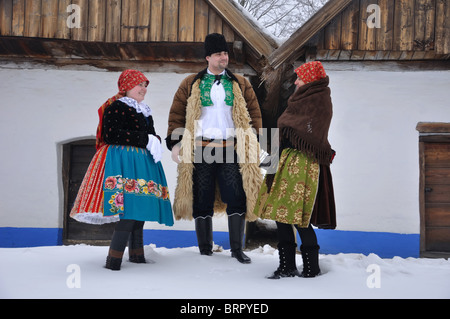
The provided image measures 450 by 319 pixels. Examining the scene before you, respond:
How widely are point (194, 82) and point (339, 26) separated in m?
2.70

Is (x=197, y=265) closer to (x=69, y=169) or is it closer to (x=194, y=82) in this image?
(x=194, y=82)

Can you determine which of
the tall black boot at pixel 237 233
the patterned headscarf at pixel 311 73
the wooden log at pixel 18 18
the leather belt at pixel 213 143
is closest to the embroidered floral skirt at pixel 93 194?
the leather belt at pixel 213 143

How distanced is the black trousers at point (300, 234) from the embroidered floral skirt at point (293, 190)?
8 centimetres

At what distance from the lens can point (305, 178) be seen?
3.13 metres

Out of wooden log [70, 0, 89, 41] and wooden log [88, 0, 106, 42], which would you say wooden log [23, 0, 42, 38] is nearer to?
wooden log [70, 0, 89, 41]

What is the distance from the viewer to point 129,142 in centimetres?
340

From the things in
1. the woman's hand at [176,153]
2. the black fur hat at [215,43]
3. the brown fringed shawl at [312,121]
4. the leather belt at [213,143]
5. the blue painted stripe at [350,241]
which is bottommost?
the blue painted stripe at [350,241]

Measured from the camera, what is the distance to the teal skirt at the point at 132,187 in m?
3.27

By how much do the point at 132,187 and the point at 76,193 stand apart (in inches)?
123

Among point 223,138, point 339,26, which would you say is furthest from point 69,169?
point 339,26

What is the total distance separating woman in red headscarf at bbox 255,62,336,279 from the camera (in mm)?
3113

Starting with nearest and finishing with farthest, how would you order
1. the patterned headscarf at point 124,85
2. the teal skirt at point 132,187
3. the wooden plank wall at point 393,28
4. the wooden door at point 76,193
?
the teal skirt at point 132,187, the patterned headscarf at point 124,85, the wooden plank wall at point 393,28, the wooden door at point 76,193

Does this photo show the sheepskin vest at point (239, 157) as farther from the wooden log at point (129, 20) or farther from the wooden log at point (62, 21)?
the wooden log at point (62, 21)
